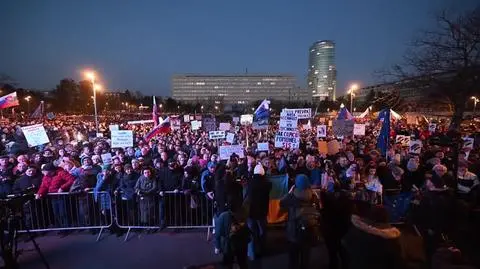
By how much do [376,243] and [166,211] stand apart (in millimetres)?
5247

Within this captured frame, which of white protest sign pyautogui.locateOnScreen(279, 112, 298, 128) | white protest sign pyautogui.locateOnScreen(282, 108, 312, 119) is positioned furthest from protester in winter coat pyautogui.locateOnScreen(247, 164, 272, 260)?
white protest sign pyautogui.locateOnScreen(282, 108, 312, 119)

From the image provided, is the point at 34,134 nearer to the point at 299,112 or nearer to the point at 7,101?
the point at 7,101

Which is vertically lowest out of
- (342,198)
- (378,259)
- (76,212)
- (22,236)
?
(22,236)

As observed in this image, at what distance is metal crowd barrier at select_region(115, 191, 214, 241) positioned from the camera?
7723 mm

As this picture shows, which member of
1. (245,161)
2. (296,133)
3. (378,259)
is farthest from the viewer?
(296,133)

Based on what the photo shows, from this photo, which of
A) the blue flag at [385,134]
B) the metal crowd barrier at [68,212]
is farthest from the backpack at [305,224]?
the blue flag at [385,134]

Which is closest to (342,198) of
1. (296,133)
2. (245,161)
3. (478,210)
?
(478,210)

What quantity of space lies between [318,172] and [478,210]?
11.3 ft

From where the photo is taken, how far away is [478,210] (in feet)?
22.6

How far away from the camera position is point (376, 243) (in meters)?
4.09

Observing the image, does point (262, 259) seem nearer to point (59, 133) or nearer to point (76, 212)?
point (76, 212)

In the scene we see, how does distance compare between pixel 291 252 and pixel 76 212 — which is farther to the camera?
pixel 76 212

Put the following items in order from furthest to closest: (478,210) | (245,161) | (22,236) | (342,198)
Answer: (245,161), (22,236), (478,210), (342,198)

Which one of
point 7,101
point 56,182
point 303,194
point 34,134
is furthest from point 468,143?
point 7,101
